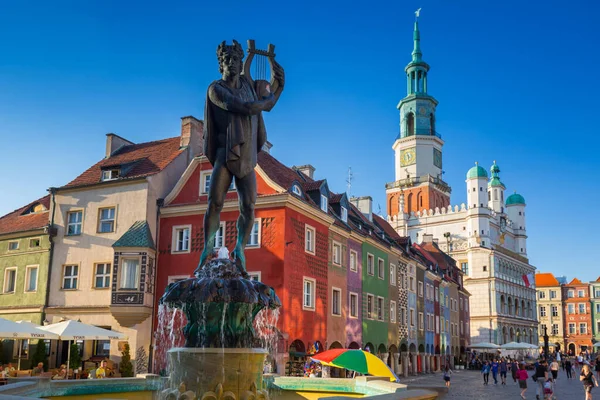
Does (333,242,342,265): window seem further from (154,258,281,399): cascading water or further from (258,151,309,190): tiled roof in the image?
(154,258,281,399): cascading water

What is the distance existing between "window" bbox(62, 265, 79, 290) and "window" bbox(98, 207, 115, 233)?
2.37 meters

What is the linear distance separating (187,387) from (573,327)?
125873 mm

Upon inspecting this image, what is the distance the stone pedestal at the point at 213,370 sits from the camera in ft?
25.6

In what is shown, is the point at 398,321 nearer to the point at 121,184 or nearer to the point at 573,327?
the point at 121,184

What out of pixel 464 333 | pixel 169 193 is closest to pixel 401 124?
pixel 464 333

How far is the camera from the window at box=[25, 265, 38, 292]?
33719 mm

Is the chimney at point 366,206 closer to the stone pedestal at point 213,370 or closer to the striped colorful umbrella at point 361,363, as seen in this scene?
the striped colorful umbrella at point 361,363

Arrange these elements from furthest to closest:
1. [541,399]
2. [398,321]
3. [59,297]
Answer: [398,321] → [59,297] → [541,399]

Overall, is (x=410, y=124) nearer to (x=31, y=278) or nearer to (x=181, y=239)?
(x=181, y=239)

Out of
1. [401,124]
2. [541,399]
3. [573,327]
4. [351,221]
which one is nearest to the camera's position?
[541,399]

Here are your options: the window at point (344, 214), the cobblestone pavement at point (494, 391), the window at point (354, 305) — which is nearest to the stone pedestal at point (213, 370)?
the cobblestone pavement at point (494, 391)

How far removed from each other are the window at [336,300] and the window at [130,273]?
396 inches

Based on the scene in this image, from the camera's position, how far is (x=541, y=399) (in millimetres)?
25109

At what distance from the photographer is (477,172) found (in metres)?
92.3
